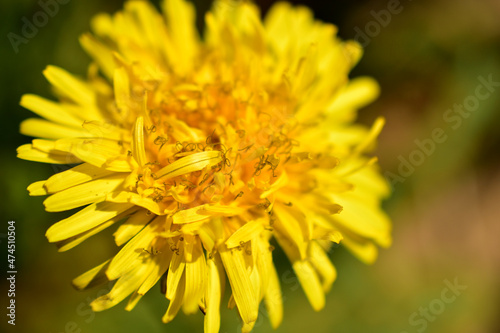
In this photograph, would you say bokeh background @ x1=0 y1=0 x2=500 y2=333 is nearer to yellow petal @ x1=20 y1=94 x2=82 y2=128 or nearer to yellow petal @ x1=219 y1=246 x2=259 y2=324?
yellow petal @ x1=20 y1=94 x2=82 y2=128

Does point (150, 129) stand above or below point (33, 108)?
above

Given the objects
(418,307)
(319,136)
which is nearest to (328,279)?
(319,136)

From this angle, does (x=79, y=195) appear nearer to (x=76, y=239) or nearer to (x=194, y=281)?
(x=76, y=239)

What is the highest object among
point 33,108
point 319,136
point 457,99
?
point 457,99

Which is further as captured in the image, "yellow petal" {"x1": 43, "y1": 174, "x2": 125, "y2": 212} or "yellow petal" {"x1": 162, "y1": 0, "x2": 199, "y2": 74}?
"yellow petal" {"x1": 162, "y1": 0, "x2": 199, "y2": 74}

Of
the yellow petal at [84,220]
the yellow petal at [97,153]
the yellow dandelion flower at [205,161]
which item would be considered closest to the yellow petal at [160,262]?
the yellow dandelion flower at [205,161]

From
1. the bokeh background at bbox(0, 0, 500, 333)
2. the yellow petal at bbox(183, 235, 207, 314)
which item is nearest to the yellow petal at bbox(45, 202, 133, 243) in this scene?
the yellow petal at bbox(183, 235, 207, 314)

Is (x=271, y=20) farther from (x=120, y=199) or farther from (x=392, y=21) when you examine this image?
(x=120, y=199)
